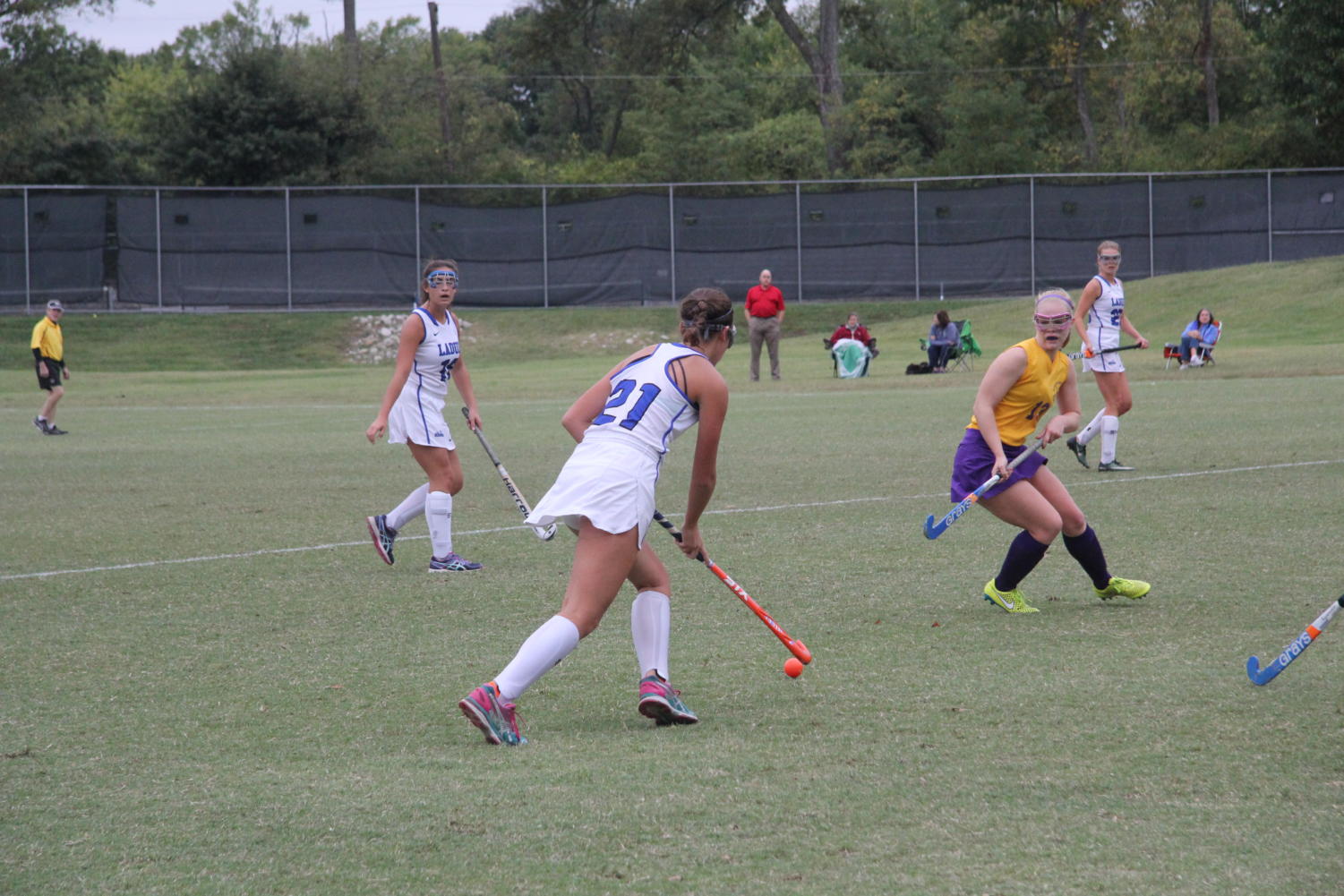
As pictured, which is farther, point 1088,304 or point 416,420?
point 1088,304

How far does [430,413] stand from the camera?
9.21m

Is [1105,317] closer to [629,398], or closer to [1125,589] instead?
[1125,589]

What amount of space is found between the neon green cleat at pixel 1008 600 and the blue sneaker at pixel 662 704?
8.20ft

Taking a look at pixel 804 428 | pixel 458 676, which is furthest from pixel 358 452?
pixel 458 676

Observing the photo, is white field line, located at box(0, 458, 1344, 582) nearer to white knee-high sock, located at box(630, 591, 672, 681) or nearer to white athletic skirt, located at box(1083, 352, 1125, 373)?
white athletic skirt, located at box(1083, 352, 1125, 373)

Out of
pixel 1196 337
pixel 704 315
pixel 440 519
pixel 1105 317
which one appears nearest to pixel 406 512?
pixel 440 519

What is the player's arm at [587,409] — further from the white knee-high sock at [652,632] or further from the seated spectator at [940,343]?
the seated spectator at [940,343]

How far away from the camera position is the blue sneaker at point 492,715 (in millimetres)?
4992

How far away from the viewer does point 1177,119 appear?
55500 mm

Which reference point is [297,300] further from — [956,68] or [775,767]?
[775,767]

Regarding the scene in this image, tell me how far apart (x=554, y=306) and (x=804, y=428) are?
2326cm

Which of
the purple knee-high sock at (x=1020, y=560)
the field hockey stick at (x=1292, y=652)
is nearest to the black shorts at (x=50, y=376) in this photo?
the purple knee-high sock at (x=1020, y=560)

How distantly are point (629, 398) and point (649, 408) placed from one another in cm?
9

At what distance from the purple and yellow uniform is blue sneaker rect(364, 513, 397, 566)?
3703 millimetres
